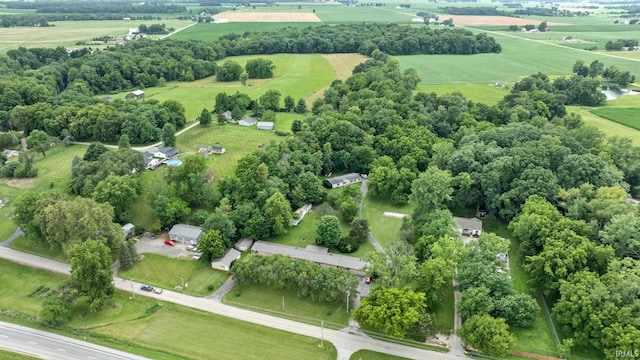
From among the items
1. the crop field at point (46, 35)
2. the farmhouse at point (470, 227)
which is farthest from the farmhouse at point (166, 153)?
the crop field at point (46, 35)

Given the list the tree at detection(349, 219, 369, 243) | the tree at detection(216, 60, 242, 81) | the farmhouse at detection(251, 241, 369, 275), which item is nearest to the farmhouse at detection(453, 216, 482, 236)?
the tree at detection(349, 219, 369, 243)

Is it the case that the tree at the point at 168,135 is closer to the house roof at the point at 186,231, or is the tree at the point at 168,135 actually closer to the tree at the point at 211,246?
the house roof at the point at 186,231

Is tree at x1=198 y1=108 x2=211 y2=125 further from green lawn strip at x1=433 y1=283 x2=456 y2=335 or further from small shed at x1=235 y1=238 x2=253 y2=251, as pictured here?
green lawn strip at x1=433 y1=283 x2=456 y2=335

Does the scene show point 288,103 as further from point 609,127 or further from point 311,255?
point 609,127

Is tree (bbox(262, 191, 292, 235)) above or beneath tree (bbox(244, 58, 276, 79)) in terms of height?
beneath

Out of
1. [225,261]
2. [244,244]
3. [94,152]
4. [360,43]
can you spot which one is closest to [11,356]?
[225,261]

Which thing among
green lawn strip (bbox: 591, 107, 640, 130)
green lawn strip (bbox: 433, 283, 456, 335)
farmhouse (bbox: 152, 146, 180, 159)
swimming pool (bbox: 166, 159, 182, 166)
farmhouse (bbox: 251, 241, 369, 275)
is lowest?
green lawn strip (bbox: 433, 283, 456, 335)
